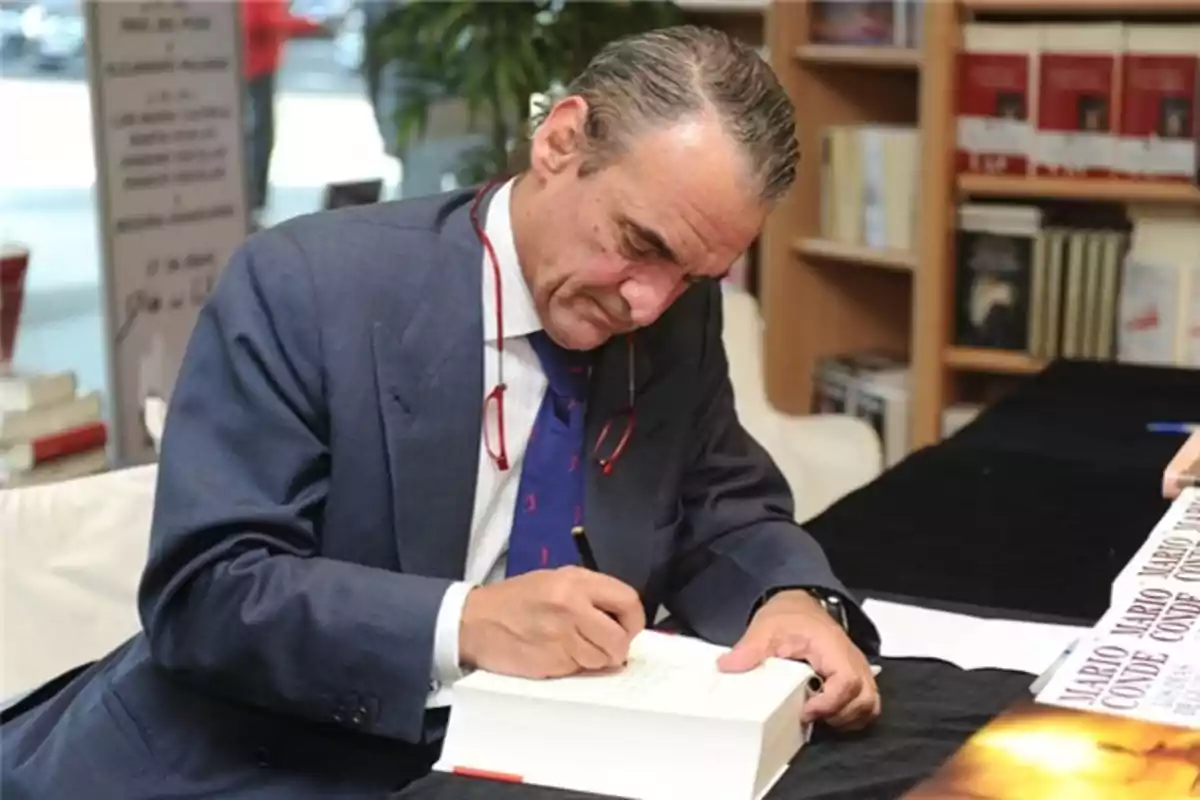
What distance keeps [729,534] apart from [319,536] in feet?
1.24

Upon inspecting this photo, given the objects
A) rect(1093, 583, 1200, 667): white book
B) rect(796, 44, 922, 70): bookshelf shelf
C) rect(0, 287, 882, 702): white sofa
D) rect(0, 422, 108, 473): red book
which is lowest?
rect(0, 422, 108, 473): red book

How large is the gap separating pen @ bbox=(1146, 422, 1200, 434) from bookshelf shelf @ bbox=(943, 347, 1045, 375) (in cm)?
104

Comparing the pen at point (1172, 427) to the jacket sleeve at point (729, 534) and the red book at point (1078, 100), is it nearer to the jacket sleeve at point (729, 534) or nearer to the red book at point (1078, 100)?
the jacket sleeve at point (729, 534)

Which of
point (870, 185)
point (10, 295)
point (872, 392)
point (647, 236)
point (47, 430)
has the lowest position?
point (872, 392)

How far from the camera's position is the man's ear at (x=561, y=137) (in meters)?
1.21

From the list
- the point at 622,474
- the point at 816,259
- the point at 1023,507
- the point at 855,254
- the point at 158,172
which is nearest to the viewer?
the point at 622,474

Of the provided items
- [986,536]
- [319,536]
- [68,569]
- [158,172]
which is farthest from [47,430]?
[986,536]

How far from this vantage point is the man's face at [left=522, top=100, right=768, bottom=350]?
116 centimetres

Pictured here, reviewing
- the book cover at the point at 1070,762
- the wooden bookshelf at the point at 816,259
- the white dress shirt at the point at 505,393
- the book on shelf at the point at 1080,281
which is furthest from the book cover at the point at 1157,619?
the wooden bookshelf at the point at 816,259

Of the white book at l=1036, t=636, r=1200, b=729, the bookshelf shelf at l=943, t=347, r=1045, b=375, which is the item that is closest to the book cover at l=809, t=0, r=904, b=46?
the bookshelf shelf at l=943, t=347, r=1045, b=375

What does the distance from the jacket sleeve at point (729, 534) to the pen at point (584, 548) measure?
12 centimetres

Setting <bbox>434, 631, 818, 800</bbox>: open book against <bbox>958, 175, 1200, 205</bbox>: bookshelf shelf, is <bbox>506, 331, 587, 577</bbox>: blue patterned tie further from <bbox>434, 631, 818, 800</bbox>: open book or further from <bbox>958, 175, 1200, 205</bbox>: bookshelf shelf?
<bbox>958, 175, 1200, 205</bbox>: bookshelf shelf

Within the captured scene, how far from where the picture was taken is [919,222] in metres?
3.18

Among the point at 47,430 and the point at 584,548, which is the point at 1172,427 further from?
the point at 47,430
